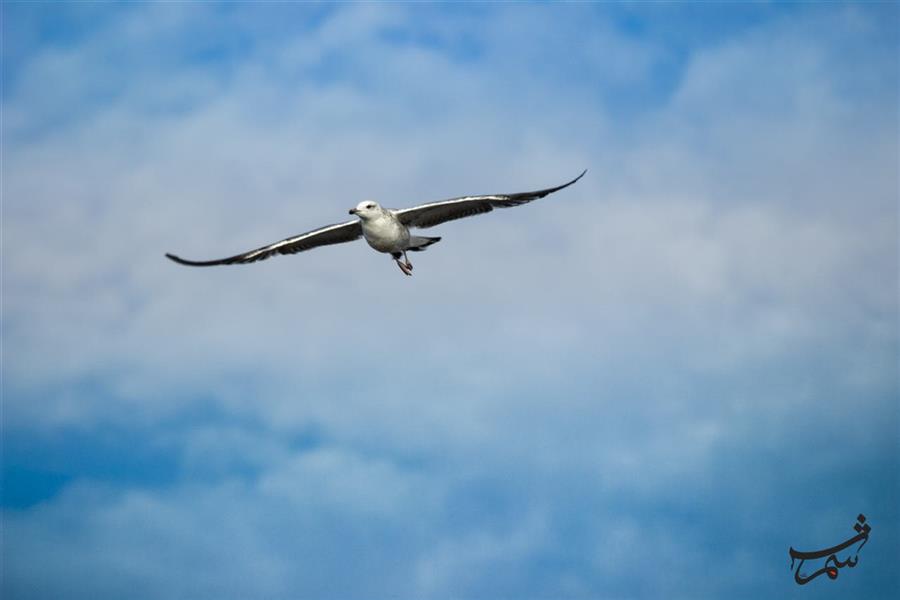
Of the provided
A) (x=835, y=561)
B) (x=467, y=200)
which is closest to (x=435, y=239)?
(x=467, y=200)

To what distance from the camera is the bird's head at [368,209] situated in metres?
35.8

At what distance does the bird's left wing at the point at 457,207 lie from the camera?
35750mm

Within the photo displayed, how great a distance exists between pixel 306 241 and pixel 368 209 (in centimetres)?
241

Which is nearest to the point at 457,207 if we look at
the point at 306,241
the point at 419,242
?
the point at 419,242

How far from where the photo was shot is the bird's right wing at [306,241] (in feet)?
121

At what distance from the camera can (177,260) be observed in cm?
3541

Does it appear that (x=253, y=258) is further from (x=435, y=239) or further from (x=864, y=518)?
(x=864, y=518)

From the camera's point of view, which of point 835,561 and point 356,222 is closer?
point 356,222

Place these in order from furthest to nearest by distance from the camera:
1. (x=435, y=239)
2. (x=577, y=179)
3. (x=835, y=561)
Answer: (x=835, y=561), (x=435, y=239), (x=577, y=179)

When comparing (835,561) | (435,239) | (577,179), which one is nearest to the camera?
(577,179)

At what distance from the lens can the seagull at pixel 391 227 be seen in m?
35.8

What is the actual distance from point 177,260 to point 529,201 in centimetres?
875

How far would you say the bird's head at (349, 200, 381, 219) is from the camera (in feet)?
117

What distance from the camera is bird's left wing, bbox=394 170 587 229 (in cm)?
3575
